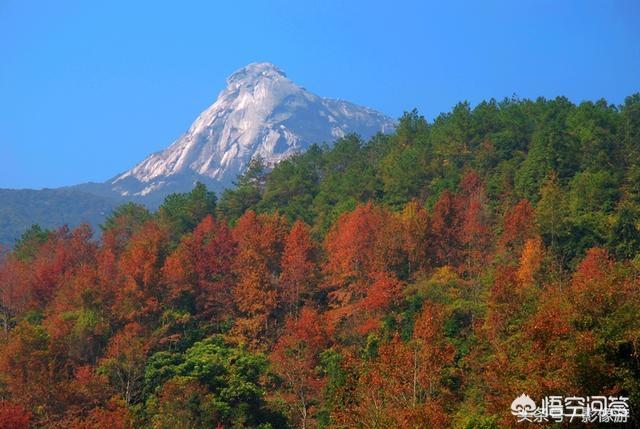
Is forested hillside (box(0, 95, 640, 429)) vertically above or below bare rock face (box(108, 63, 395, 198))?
below

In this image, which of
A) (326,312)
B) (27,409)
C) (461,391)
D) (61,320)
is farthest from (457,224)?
(27,409)

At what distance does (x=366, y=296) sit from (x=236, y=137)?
5546 inches

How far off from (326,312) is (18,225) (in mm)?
80021

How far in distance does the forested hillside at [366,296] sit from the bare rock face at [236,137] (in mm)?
102545

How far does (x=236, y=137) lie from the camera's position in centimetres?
17150

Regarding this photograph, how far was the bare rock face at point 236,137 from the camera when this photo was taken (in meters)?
160

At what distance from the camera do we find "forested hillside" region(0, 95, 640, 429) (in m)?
15.9

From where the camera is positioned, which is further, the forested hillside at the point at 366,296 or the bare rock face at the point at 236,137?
the bare rock face at the point at 236,137

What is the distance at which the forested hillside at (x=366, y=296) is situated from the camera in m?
15.9

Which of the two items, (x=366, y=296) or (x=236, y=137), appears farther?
(x=236, y=137)

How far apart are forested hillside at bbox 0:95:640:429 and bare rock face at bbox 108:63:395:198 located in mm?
102545

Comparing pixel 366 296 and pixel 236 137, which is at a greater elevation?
pixel 236 137

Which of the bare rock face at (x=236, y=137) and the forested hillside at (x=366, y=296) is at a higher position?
the bare rock face at (x=236, y=137)

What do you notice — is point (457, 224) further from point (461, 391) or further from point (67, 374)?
point (67, 374)
